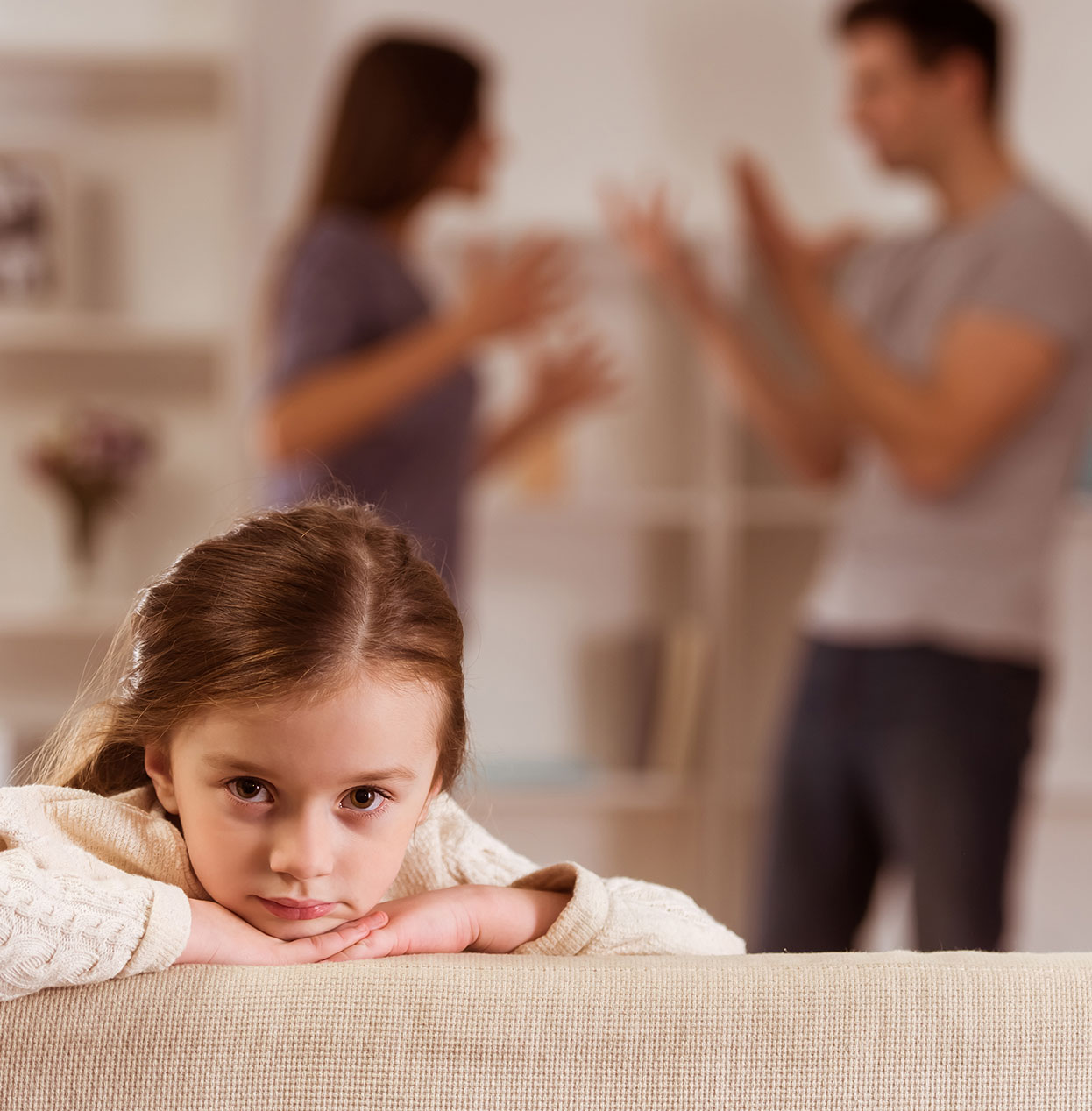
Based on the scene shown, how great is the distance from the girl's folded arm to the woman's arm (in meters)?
0.93

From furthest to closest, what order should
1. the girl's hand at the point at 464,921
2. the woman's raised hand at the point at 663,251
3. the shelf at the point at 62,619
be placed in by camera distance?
1. the shelf at the point at 62,619
2. the woman's raised hand at the point at 663,251
3. the girl's hand at the point at 464,921

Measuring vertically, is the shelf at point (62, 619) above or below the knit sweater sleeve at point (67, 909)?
below

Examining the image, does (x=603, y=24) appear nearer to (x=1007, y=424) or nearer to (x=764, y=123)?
(x=764, y=123)

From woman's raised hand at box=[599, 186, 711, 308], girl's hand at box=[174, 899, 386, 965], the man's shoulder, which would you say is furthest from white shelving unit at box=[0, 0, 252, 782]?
girl's hand at box=[174, 899, 386, 965]

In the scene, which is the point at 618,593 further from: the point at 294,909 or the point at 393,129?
the point at 294,909

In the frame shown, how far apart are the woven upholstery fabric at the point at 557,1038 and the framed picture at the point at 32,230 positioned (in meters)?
2.15

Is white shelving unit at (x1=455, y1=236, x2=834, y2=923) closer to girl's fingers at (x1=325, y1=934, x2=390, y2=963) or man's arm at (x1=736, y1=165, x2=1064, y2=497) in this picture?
man's arm at (x1=736, y1=165, x2=1064, y2=497)

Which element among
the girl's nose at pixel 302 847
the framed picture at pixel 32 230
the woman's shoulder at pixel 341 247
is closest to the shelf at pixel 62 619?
the framed picture at pixel 32 230

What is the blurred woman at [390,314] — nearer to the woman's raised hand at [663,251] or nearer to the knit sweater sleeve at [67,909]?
the woman's raised hand at [663,251]

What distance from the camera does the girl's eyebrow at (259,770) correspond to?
64 cm

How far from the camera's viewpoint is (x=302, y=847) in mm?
634

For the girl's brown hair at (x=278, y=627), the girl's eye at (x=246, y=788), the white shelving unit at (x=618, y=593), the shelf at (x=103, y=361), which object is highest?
the shelf at (x=103, y=361)

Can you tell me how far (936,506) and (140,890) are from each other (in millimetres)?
1265

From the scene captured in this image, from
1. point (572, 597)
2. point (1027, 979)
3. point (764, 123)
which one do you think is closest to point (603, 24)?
point (764, 123)
